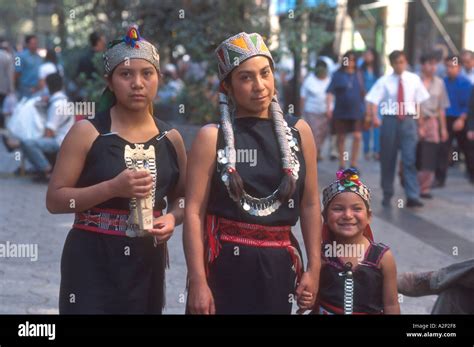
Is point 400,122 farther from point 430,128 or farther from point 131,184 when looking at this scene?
point 131,184

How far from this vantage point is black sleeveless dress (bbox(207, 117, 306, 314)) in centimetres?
398

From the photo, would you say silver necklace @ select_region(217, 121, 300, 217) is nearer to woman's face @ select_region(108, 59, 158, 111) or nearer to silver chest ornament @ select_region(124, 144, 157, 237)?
silver chest ornament @ select_region(124, 144, 157, 237)

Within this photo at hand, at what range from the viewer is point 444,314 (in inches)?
187

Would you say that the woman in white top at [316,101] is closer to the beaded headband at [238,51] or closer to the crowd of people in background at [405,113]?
the crowd of people in background at [405,113]

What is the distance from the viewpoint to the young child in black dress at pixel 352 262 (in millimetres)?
4422

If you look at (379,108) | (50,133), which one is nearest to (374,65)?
(379,108)

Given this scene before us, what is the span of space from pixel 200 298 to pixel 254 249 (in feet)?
0.93

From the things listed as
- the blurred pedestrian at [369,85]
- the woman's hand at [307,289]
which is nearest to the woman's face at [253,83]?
the woman's hand at [307,289]

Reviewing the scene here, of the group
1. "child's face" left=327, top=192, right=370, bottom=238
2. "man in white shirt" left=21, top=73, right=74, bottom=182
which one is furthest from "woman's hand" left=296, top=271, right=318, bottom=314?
"man in white shirt" left=21, top=73, right=74, bottom=182

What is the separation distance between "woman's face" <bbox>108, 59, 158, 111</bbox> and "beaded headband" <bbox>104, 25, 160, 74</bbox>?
2 cm

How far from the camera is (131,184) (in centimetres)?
397

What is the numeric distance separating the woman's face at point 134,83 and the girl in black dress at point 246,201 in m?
0.31
